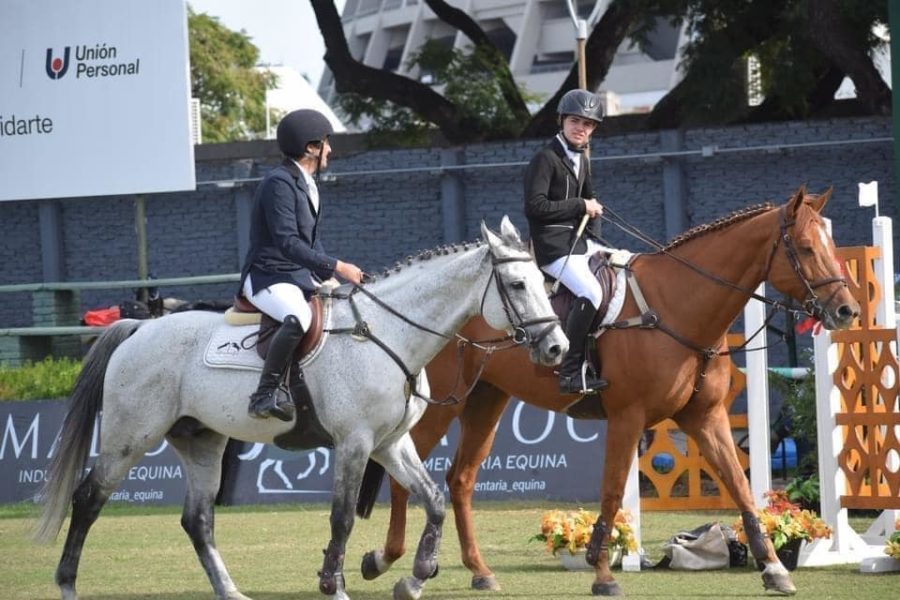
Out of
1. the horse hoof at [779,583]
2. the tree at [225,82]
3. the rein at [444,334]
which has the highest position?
the tree at [225,82]

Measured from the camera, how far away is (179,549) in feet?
35.9

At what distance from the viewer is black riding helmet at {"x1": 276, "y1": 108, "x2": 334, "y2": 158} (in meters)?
7.85

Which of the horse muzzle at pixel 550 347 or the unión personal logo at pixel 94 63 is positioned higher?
the unión personal logo at pixel 94 63

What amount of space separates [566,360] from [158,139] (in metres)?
9.60

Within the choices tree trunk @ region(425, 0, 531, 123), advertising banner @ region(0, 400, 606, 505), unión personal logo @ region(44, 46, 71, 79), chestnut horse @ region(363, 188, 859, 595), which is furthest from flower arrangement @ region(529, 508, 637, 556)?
tree trunk @ region(425, 0, 531, 123)

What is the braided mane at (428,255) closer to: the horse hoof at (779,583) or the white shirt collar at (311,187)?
the white shirt collar at (311,187)

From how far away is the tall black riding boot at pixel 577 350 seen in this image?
28.1 ft

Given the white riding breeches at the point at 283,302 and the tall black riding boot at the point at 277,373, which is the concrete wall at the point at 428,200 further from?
the tall black riding boot at the point at 277,373

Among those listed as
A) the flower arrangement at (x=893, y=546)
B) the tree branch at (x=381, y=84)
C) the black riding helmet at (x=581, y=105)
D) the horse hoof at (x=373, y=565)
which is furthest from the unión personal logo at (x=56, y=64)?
the flower arrangement at (x=893, y=546)

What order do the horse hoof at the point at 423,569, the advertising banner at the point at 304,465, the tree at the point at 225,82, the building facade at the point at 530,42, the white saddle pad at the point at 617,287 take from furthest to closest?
the building facade at the point at 530,42
the tree at the point at 225,82
the advertising banner at the point at 304,465
the white saddle pad at the point at 617,287
the horse hoof at the point at 423,569

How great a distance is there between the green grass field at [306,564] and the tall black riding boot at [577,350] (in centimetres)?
116

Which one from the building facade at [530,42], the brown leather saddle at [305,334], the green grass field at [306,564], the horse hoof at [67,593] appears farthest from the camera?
the building facade at [530,42]

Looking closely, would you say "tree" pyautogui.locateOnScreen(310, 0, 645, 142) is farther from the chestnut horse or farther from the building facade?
the building facade

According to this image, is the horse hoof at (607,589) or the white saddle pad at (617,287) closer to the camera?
the horse hoof at (607,589)
